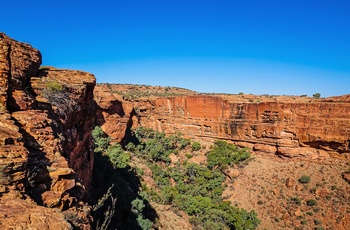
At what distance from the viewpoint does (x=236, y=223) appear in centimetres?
2430

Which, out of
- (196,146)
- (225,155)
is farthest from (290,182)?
(196,146)

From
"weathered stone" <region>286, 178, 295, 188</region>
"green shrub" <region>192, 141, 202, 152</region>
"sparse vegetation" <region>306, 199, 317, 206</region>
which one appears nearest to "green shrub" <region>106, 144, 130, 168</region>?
"green shrub" <region>192, 141, 202, 152</region>

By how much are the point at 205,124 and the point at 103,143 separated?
16043mm

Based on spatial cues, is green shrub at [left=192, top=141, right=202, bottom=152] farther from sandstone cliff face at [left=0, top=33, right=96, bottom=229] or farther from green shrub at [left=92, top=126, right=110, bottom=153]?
sandstone cliff face at [left=0, top=33, right=96, bottom=229]

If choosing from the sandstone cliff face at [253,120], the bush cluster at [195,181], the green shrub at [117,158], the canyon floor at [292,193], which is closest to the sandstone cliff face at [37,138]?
the green shrub at [117,158]

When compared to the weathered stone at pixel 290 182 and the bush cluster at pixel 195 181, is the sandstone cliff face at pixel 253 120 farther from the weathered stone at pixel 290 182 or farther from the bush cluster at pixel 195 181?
the weathered stone at pixel 290 182

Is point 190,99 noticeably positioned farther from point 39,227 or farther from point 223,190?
point 39,227

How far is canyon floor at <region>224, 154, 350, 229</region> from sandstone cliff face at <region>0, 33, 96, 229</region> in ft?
→ 64.3

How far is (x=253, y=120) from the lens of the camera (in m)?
33.6

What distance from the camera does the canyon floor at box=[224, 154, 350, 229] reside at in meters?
23.2

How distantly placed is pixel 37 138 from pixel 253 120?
29847mm

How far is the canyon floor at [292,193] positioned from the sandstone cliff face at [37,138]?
1960cm

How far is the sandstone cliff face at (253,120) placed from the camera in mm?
27531

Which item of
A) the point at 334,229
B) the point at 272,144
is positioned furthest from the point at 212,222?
the point at 272,144
